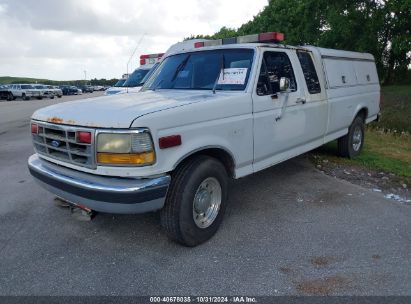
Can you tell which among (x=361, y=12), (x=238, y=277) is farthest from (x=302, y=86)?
(x=361, y=12)

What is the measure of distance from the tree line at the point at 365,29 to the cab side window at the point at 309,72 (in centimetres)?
1714

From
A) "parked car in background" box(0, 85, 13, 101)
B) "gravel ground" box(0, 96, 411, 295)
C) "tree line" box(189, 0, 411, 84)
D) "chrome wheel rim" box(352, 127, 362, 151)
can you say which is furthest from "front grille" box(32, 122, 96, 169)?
"parked car in background" box(0, 85, 13, 101)

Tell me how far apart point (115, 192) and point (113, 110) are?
0.77 m

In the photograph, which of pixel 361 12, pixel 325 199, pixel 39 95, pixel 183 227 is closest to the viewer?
pixel 183 227

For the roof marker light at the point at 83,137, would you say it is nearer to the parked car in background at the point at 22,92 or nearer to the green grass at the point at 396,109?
the green grass at the point at 396,109

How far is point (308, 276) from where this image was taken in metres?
3.36

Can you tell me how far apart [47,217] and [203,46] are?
3.00m

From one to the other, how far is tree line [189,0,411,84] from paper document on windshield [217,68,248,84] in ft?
61.7

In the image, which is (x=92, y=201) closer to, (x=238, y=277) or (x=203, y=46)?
(x=238, y=277)

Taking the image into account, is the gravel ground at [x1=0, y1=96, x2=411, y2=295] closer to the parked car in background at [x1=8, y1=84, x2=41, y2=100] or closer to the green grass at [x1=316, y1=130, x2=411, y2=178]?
the green grass at [x1=316, y1=130, x2=411, y2=178]

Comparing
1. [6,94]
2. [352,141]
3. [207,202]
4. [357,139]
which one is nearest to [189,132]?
[207,202]

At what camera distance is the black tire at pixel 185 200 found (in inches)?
141

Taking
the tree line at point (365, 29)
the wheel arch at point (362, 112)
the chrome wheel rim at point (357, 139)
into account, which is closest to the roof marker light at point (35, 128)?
the wheel arch at point (362, 112)

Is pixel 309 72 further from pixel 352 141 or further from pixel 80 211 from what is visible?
pixel 80 211
